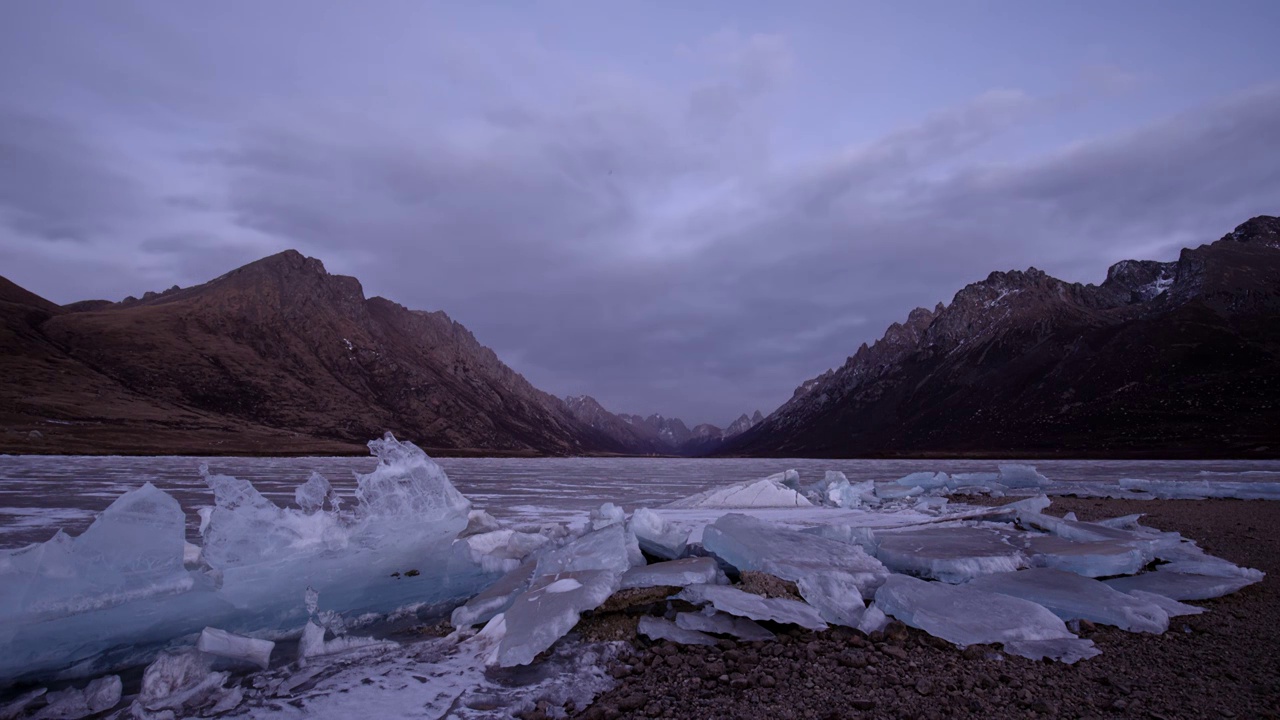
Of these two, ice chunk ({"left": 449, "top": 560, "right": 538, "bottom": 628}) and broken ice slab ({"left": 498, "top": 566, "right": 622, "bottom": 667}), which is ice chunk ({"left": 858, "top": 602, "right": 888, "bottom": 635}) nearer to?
broken ice slab ({"left": 498, "top": 566, "right": 622, "bottom": 667})

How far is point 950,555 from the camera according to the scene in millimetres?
6996

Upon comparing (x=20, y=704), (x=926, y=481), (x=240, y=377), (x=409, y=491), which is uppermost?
(x=240, y=377)

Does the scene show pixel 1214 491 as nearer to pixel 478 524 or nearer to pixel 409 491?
pixel 478 524

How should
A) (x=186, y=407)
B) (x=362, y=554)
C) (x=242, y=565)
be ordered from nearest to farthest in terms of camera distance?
(x=242, y=565) → (x=362, y=554) → (x=186, y=407)

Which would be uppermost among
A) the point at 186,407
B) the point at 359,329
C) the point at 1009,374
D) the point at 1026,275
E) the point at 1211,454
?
the point at 1026,275

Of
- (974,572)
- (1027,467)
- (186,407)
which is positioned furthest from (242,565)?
(186,407)

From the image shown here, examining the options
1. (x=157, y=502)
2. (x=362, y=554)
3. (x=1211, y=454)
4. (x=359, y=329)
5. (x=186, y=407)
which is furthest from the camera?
(x=359, y=329)

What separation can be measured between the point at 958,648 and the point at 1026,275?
203m

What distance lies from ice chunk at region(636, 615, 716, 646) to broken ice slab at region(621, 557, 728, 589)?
0.61 meters

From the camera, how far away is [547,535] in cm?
980

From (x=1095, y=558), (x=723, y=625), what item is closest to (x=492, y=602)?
(x=723, y=625)

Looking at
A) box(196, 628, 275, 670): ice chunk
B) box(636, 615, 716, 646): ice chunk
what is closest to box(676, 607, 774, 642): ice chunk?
box(636, 615, 716, 646): ice chunk

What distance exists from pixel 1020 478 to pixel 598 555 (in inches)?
915

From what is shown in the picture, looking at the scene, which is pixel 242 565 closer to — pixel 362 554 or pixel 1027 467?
pixel 362 554
